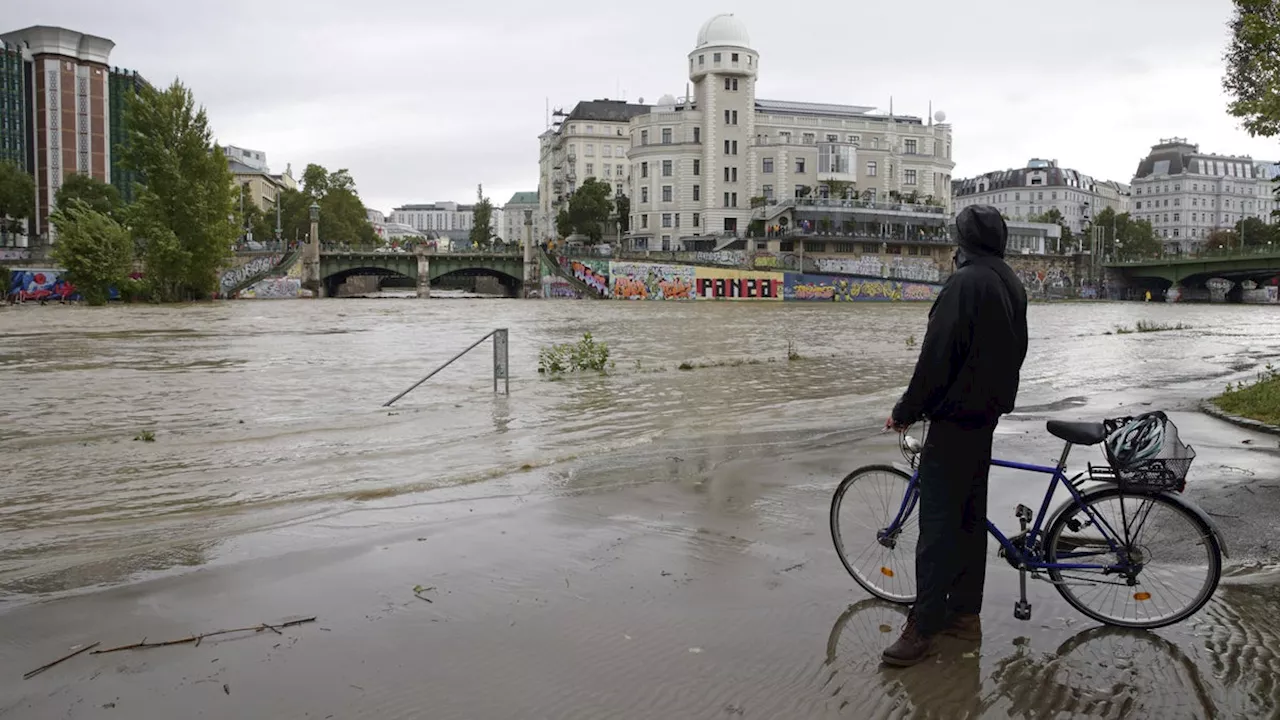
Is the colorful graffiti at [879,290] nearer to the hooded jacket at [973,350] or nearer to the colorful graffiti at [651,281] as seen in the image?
the colorful graffiti at [651,281]

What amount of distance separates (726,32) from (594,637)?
101 m

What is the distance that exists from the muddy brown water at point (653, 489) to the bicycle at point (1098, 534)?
17 cm

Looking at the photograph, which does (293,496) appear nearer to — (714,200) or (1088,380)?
(1088,380)

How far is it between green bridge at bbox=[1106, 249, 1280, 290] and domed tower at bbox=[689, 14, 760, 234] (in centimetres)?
4303

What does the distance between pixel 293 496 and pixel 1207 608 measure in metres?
7.10

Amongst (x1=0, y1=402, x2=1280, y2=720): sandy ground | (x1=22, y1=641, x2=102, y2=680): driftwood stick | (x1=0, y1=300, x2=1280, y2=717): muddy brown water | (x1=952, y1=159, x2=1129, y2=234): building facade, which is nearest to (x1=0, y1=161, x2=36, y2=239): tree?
(x1=0, y1=300, x2=1280, y2=717): muddy brown water

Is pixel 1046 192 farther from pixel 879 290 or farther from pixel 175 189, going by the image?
pixel 175 189

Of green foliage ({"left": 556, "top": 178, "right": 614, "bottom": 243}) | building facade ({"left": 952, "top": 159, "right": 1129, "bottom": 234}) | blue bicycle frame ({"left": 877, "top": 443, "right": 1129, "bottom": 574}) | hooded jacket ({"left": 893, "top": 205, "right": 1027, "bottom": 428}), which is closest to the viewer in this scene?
hooded jacket ({"left": 893, "top": 205, "right": 1027, "bottom": 428})

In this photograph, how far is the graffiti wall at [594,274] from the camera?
277ft

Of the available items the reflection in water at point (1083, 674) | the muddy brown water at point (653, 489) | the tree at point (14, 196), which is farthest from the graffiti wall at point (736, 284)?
the reflection in water at point (1083, 674)

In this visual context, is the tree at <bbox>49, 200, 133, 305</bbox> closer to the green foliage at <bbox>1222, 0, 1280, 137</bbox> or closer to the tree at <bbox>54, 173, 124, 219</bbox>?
the tree at <bbox>54, 173, 124, 219</bbox>

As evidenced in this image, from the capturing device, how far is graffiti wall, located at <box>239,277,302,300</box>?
79.8 metres

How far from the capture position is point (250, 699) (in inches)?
156

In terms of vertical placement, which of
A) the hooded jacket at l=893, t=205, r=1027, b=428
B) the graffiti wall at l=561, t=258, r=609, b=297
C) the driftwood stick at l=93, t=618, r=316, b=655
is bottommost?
the driftwood stick at l=93, t=618, r=316, b=655
